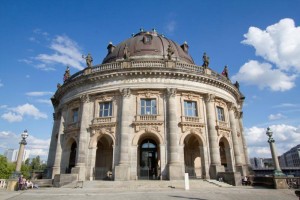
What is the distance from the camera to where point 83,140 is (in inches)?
921

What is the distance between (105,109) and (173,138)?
8.16 meters

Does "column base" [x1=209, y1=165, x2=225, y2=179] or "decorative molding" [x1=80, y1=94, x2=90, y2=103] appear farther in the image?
"decorative molding" [x1=80, y1=94, x2=90, y2=103]

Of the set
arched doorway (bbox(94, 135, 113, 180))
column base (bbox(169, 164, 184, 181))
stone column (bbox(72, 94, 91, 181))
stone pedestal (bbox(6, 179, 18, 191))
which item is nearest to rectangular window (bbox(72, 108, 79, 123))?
stone column (bbox(72, 94, 91, 181))

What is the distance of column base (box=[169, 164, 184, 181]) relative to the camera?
20.2 m

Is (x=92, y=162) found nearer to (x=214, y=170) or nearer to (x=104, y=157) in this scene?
(x=104, y=157)

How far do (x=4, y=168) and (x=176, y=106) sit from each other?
60045 millimetres

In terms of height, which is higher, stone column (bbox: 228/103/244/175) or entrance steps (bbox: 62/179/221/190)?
stone column (bbox: 228/103/244/175)

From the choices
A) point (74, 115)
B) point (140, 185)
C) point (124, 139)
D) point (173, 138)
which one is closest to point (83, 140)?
point (124, 139)

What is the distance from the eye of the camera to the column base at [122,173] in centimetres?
2022

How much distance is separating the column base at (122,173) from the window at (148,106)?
5.97 m

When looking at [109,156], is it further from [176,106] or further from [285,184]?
[285,184]

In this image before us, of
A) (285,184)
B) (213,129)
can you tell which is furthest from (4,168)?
(285,184)

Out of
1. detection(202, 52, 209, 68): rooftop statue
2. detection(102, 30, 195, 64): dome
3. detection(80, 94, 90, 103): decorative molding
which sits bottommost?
detection(80, 94, 90, 103): decorative molding

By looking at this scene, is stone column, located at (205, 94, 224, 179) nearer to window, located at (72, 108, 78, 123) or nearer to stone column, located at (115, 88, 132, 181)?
stone column, located at (115, 88, 132, 181)
